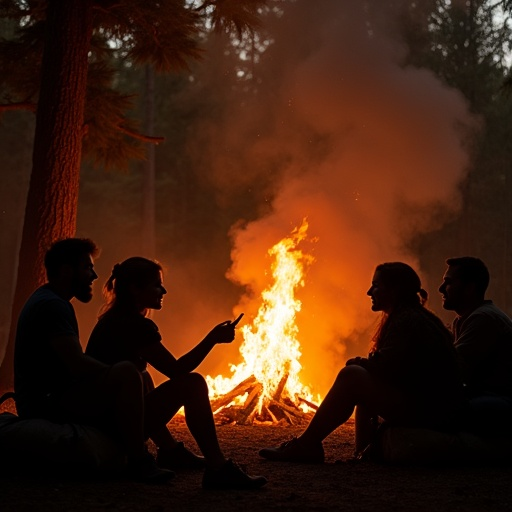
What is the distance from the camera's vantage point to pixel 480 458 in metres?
4.57

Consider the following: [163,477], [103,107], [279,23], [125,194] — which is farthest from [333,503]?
[125,194]

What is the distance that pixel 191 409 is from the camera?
12.8 feet

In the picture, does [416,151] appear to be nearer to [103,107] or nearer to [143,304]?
[103,107]

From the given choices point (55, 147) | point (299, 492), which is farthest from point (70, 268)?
point (55, 147)

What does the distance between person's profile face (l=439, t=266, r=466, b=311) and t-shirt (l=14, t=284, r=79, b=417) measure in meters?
2.91

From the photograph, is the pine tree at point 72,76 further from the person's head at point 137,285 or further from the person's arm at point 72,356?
the person's arm at point 72,356

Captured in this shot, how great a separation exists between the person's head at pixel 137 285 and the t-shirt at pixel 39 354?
14.3 inches

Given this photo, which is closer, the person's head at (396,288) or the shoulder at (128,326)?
the shoulder at (128,326)

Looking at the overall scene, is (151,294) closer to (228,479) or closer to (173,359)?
(173,359)

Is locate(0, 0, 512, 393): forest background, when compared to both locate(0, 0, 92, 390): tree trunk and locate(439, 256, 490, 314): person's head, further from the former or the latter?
locate(439, 256, 490, 314): person's head

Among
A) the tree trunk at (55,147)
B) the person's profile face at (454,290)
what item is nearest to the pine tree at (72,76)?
the tree trunk at (55,147)

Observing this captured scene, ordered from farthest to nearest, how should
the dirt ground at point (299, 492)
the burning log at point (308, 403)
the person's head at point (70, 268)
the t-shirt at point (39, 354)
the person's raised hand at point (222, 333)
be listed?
the burning log at point (308, 403), the person's raised hand at point (222, 333), the person's head at point (70, 268), the t-shirt at point (39, 354), the dirt ground at point (299, 492)

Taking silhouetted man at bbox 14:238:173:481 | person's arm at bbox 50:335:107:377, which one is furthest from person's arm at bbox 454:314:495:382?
person's arm at bbox 50:335:107:377

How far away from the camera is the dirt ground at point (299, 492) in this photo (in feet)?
10.7
